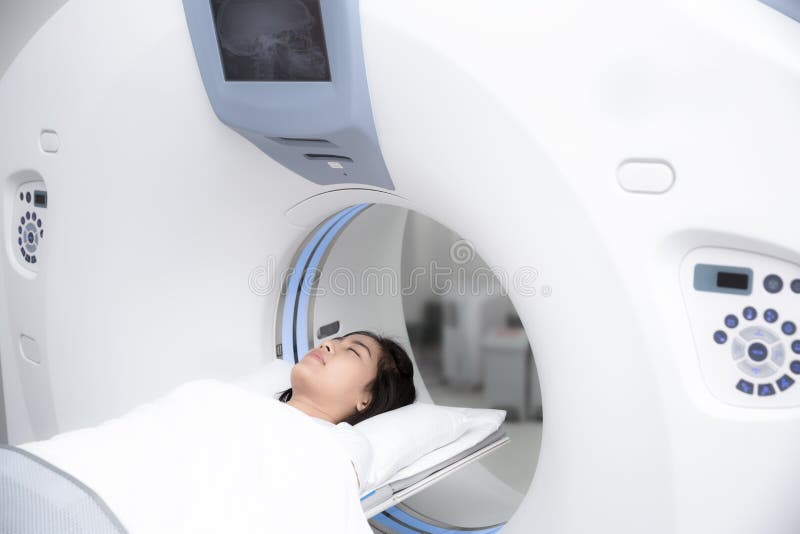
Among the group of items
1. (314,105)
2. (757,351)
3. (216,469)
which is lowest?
(216,469)

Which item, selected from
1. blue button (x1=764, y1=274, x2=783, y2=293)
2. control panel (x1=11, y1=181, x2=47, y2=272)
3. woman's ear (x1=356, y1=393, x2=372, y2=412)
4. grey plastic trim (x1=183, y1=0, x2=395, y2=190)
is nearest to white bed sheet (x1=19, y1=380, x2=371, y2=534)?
woman's ear (x1=356, y1=393, x2=372, y2=412)

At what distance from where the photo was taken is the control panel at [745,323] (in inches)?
37.2

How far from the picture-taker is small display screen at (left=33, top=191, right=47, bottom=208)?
5.22 ft

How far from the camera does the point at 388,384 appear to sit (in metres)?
1.60

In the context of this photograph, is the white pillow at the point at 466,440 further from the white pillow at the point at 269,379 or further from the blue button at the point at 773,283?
the blue button at the point at 773,283

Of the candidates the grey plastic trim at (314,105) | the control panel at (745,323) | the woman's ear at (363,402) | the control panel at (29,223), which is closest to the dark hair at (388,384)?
the woman's ear at (363,402)

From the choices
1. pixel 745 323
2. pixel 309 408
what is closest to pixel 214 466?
pixel 309 408

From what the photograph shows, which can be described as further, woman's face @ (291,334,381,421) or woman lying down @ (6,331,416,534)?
woman's face @ (291,334,381,421)

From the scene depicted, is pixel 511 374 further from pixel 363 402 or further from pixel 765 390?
pixel 765 390

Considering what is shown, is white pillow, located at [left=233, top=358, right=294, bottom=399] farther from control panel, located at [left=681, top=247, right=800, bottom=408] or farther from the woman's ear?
control panel, located at [left=681, top=247, right=800, bottom=408]

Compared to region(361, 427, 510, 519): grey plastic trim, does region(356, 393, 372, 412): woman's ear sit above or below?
above

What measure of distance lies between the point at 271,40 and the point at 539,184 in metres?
0.48

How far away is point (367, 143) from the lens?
46.3 inches

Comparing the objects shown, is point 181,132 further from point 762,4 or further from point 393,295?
point 762,4
